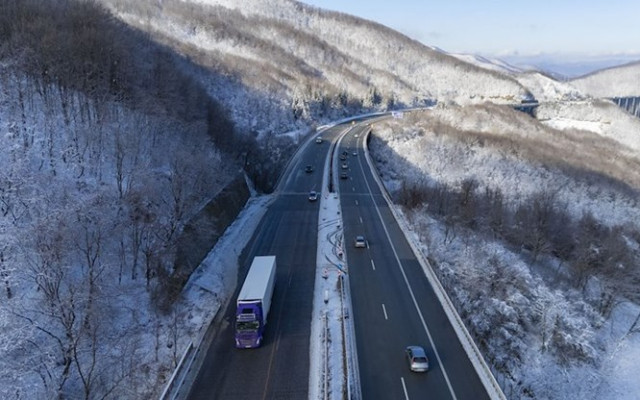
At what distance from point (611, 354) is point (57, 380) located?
41807 millimetres

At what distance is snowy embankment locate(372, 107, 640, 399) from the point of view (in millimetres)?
31391

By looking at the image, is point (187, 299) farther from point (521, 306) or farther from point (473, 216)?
point (473, 216)

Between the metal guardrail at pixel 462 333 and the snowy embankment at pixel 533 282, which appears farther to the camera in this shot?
the snowy embankment at pixel 533 282

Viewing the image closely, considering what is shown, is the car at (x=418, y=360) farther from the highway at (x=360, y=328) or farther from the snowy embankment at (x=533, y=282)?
the snowy embankment at (x=533, y=282)

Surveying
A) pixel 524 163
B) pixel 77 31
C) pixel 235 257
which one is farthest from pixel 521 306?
pixel 524 163

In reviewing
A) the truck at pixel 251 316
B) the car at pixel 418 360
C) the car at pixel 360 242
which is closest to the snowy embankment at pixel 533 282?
the car at pixel 360 242

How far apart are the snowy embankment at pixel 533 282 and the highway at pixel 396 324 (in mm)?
2867

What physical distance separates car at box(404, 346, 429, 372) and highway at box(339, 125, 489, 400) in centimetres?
35

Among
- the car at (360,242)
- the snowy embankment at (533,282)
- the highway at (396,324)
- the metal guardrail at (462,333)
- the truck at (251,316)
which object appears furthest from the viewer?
the car at (360,242)

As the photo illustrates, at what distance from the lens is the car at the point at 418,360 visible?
23.8m

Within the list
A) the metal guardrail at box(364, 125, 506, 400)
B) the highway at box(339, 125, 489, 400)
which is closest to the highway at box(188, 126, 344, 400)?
the highway at box(339, 125, 489, 400)

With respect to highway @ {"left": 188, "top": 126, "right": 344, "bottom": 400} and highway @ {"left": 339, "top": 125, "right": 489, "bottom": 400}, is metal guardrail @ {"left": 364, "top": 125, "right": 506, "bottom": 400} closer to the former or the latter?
highway @ {"left": 339, "top": 125, "right": 489, "bottom": 400}

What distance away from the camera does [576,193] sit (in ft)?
277

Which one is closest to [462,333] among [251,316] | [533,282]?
[251,316]
